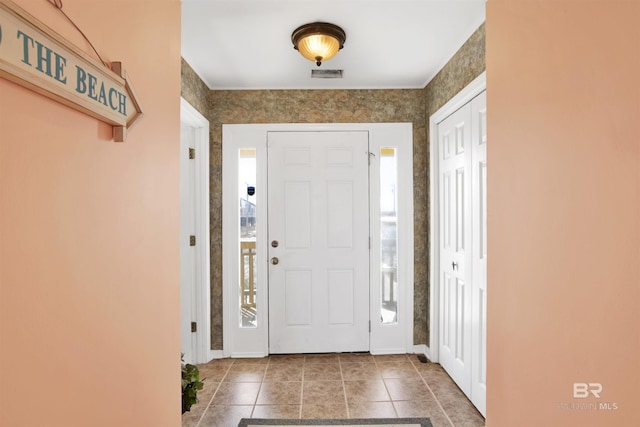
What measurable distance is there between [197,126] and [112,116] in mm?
2256

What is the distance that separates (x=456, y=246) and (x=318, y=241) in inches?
47.3

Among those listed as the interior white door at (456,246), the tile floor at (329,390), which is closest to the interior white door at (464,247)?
the interior white door at (456,246)

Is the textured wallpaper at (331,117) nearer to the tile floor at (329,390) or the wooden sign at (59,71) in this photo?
the tile floor at (329,390)

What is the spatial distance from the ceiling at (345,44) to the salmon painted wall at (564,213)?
75 cm

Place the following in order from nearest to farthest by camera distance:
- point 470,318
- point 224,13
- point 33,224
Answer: point 33,224
point 224,13
point 470,318

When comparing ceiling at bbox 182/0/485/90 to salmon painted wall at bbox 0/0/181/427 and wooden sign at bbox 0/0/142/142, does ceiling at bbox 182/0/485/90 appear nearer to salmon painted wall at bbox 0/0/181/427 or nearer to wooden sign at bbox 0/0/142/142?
salmon painted wall at bbox 0/0/181/427

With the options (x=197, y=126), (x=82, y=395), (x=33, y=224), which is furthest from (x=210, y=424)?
(x=197, y=126)

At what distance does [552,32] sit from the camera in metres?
1.05

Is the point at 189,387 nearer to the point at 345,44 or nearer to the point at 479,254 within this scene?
the point at 479,254

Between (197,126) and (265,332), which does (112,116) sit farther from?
(265,332)

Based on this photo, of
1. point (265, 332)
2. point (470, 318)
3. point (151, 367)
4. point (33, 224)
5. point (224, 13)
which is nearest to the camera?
point (33, 224)

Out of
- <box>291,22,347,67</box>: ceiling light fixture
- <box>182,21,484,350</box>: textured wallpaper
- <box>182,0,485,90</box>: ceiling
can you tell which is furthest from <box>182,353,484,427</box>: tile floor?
<box>182,0,485,90</box>: ceiling

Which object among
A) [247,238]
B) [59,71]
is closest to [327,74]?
[247,238]

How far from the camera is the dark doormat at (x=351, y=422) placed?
2148 mm
